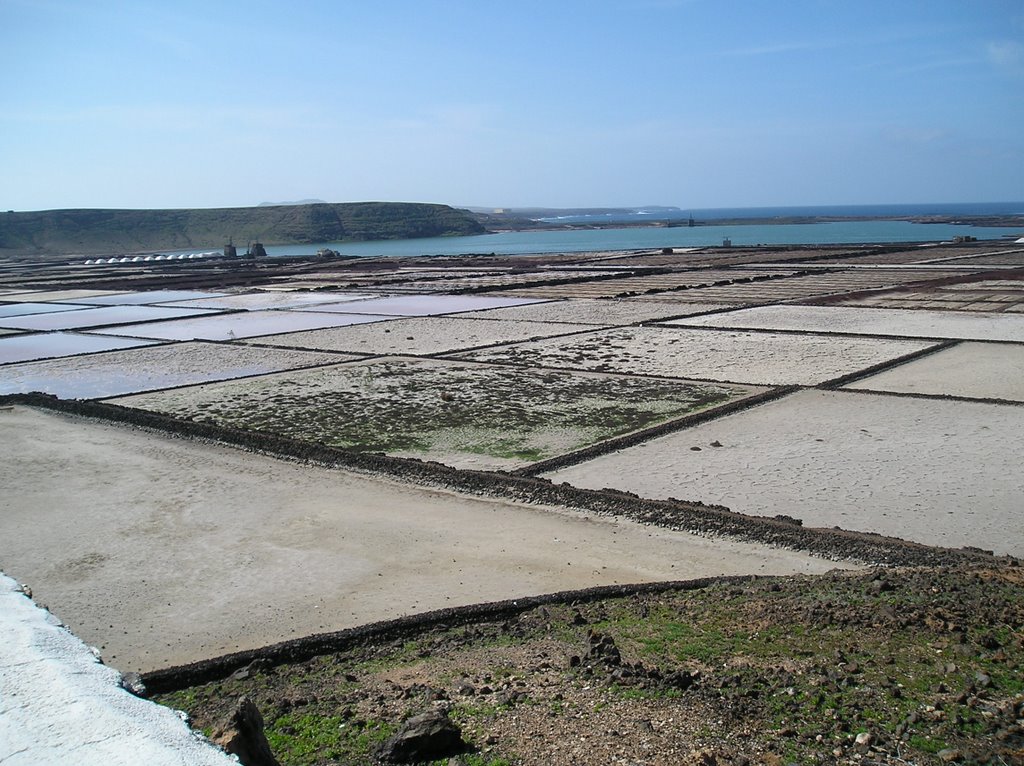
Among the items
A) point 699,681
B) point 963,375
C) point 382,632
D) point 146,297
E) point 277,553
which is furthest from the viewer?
point 146,297

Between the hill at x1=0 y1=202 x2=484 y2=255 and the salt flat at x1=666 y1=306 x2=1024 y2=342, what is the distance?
70777 mm

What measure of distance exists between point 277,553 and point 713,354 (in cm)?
1076

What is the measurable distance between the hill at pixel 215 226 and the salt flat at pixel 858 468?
78997 millimetres

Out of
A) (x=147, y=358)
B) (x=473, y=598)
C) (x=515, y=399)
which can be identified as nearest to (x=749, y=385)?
(x=515, y=399)

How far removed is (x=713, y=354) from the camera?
16.5 m

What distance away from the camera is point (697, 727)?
405cm

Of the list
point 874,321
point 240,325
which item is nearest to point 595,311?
point 874,321

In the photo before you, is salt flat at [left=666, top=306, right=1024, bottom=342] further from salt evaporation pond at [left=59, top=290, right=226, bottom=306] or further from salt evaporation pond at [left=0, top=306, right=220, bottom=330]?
salt evaporation pond at [left=59, top=290, right=226, bottom=306]

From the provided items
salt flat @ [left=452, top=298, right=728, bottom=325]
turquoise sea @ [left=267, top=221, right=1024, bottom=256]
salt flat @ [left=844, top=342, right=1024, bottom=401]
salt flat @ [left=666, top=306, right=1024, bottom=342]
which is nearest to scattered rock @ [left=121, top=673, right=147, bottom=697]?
salt flat @ [left=844, top=342, right=1024, bottom=401]

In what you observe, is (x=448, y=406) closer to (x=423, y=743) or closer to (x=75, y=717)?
(x=423, y=743)

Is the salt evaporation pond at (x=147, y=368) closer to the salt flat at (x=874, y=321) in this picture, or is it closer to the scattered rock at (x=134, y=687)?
the salt flat at (x=874, y=321)

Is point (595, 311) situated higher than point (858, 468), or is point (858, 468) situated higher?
point (595, 311)

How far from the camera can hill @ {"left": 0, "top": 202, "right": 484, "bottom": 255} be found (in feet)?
270

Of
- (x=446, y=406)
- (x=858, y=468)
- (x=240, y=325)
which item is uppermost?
(x=240, y=325)
